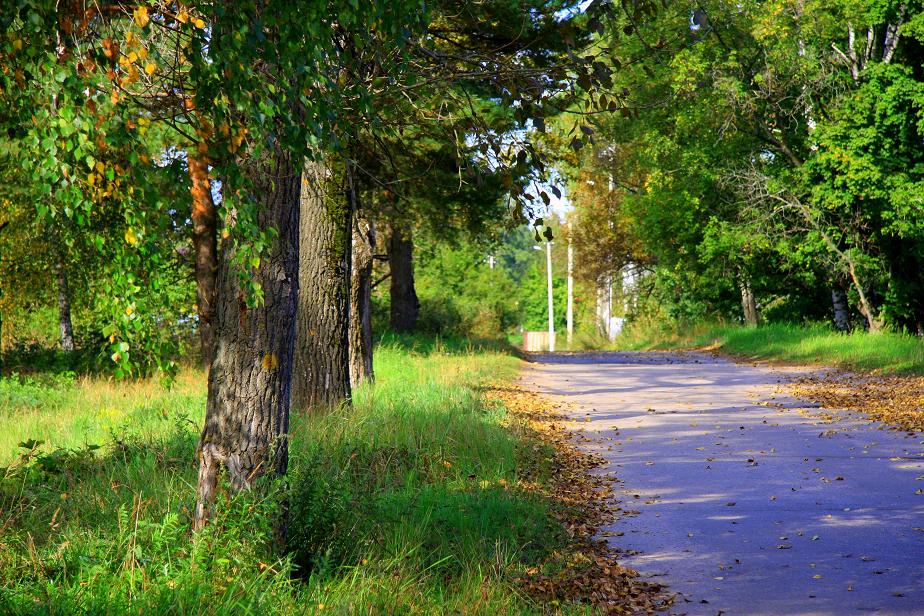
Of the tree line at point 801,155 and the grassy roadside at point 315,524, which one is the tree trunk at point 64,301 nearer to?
the grassy roadside at point 315,524

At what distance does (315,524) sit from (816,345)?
21.5 m

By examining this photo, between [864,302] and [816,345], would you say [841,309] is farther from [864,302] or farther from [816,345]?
[816,345]

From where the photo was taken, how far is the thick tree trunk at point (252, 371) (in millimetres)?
5797

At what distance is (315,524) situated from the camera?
5.95m

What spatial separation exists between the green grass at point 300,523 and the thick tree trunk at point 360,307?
2913mm

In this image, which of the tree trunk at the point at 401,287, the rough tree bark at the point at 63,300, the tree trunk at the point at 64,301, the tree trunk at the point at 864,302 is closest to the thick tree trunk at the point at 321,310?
the rough tree bark at the point at 63,300

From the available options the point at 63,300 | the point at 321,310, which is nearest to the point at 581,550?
the point at 321,310

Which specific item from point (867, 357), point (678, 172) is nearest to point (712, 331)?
point (678, 172)

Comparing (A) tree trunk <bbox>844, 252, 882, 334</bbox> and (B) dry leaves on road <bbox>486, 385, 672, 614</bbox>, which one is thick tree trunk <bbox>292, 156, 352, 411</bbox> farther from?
(A) tree trunk <bbox>844, 252, 882, 334</bbox>

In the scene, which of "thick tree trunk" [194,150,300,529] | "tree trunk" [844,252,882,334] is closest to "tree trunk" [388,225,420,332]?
"tree trunk" [844,252,882,334]

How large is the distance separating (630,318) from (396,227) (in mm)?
27692

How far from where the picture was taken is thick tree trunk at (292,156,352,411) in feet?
37.5

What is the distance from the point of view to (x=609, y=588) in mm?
6020

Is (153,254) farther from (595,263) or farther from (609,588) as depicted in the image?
(595,263)
